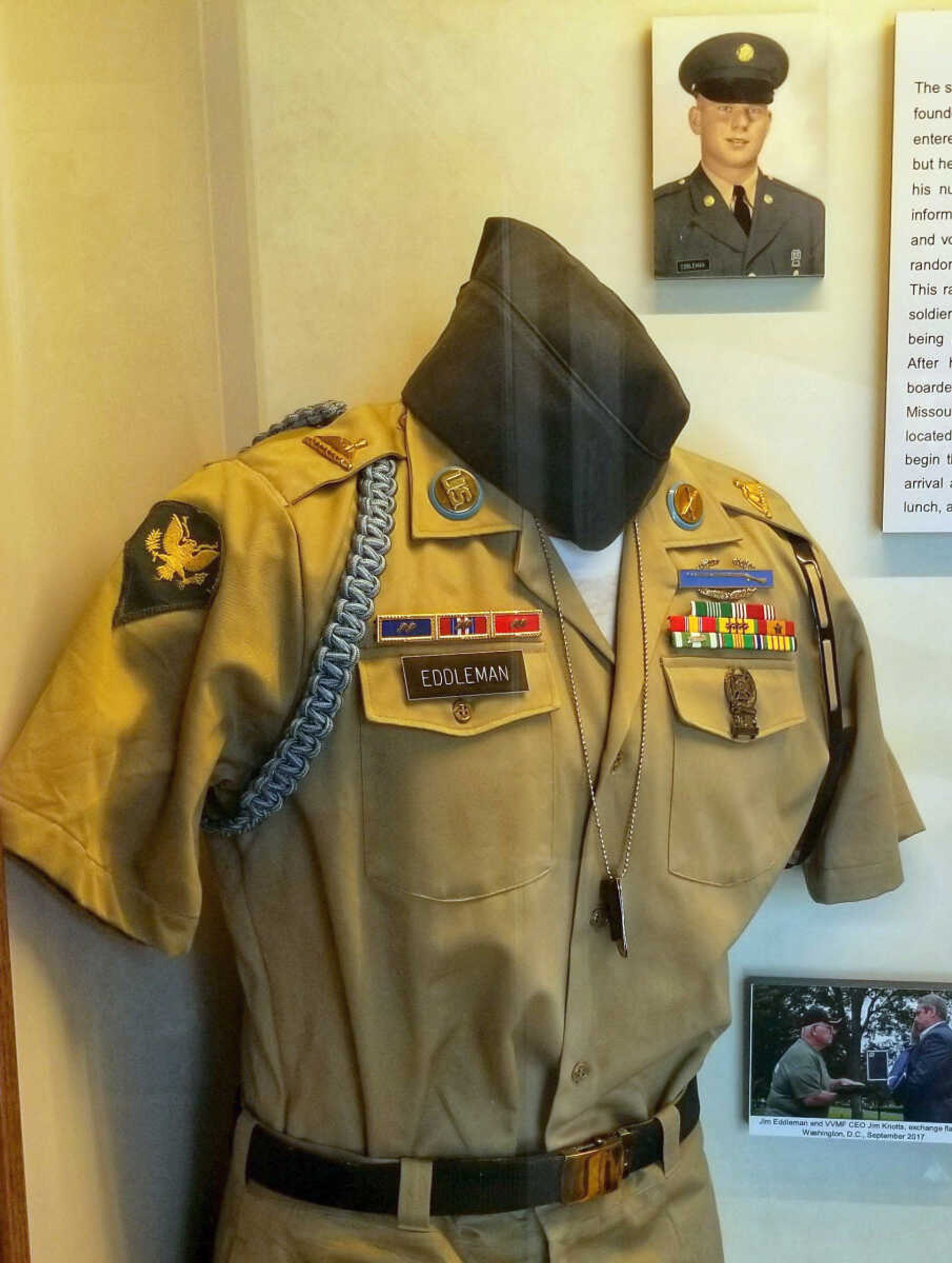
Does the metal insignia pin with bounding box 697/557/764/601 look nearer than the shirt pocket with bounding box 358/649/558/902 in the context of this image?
No

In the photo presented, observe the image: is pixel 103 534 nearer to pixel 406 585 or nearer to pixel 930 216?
pixel 406 585

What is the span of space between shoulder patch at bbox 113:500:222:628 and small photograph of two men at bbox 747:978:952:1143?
2.39 feet

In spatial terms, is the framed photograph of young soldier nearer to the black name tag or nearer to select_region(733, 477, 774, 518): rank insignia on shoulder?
select_region(733, 477, 774, 518): rank insignia on shoulder

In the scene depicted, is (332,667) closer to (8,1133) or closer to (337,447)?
(337,447)

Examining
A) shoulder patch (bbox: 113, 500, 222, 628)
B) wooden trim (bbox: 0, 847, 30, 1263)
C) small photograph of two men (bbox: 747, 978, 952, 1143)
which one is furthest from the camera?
small photograph of two men (bbox: 747, 978, 952, 1143)

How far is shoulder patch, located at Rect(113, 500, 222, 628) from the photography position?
91 cm

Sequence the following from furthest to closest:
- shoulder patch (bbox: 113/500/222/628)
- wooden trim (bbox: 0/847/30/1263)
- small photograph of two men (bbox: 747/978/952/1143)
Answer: small photograph of two men (bbox: 747/978/952/1143)
shoulder patch (bbox: 113/500/222/628)
wooden trim (bbox: 0/847/30/1263)

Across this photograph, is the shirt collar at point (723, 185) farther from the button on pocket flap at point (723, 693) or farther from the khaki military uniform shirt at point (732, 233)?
the button on pocket flap at point (723, 693)

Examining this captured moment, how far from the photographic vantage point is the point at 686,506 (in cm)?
108

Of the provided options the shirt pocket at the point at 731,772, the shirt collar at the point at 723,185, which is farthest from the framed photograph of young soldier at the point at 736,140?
the shirt pocket at the point at 731,772

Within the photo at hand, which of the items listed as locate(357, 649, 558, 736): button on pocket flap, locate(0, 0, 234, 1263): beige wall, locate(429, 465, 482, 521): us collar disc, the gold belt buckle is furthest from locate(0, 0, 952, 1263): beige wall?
the gold belt buckle

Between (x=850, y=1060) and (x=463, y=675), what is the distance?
0.63 m

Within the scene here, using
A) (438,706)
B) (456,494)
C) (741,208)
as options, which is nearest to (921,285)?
(741,208)

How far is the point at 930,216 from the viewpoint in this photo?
104 cm
